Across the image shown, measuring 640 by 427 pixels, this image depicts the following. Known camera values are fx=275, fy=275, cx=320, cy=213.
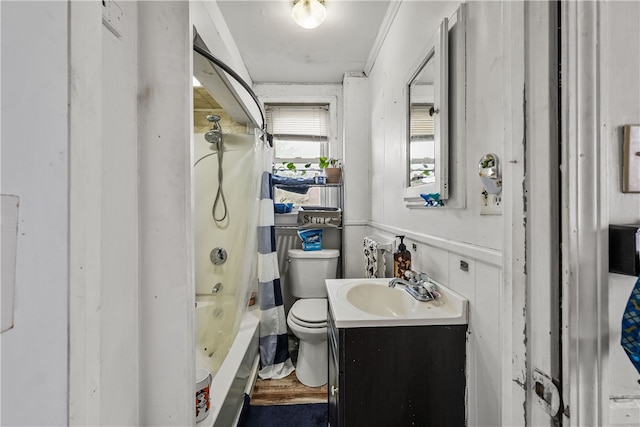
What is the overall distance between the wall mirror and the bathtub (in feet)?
4.01

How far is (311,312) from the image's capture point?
1.84 m

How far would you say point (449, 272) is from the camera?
1.06m

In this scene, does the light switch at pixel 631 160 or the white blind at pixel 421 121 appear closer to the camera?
the light switch at pixel 631 160

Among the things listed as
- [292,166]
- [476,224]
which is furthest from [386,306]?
[292,166]

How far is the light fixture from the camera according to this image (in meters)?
1.53

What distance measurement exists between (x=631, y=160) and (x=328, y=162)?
216 cm

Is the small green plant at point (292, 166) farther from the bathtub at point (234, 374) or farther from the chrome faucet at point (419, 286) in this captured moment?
the chrome faucet at point (419, 286)

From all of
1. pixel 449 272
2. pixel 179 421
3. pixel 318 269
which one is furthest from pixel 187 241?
pixel 318 269

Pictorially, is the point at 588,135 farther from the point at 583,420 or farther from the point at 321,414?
the point at 321,414

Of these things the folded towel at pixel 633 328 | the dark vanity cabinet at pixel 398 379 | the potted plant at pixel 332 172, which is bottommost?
the dark vanity cabinet at pixel 398 379

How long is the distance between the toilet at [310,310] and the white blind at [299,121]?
44.4 inches

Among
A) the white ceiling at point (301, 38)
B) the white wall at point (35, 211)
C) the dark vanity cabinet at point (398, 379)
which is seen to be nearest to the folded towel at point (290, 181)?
the white ceiling at point (301, 38)

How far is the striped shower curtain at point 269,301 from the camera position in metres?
1.97

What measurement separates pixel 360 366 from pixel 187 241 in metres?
0.69
